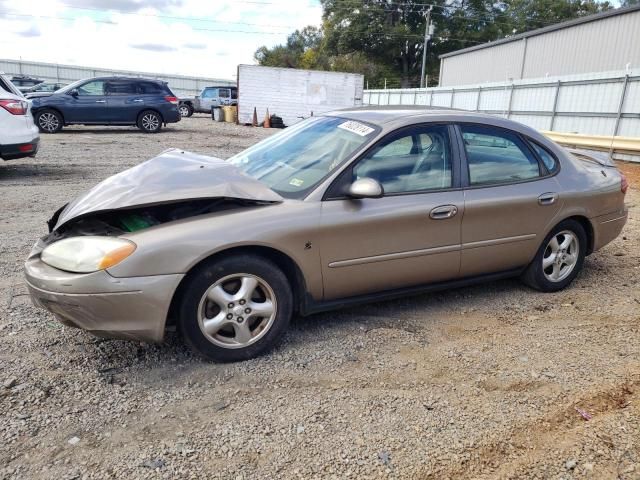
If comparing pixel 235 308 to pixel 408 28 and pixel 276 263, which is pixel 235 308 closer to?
pixel 276 263

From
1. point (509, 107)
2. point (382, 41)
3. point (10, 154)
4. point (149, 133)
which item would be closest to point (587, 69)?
point (509, 107)

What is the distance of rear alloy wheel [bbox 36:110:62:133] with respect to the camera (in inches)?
624

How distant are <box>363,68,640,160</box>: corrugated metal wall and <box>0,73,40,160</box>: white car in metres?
14.6

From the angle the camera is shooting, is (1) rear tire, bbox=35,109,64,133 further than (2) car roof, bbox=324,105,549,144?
Yes

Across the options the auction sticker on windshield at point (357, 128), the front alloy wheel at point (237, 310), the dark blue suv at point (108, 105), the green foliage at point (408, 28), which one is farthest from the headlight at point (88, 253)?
the green foliage at point (408, 28)

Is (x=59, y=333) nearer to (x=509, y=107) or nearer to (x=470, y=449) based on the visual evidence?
(x=470, y=449)

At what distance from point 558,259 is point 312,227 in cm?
240

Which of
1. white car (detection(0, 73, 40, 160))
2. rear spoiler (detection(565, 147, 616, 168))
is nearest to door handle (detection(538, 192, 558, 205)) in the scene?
rear spoiler (detection(565, 147, 616, 168))

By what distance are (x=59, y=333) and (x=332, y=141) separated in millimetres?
2247

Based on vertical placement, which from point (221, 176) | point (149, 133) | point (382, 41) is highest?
point (382, 41)

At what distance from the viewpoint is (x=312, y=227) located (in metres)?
3.17

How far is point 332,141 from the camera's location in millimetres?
3686

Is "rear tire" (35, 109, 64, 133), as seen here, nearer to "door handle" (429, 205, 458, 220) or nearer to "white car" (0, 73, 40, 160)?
"white car" (0, 73, 40, 160)

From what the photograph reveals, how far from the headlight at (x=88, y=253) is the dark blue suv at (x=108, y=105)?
49.6 ft
